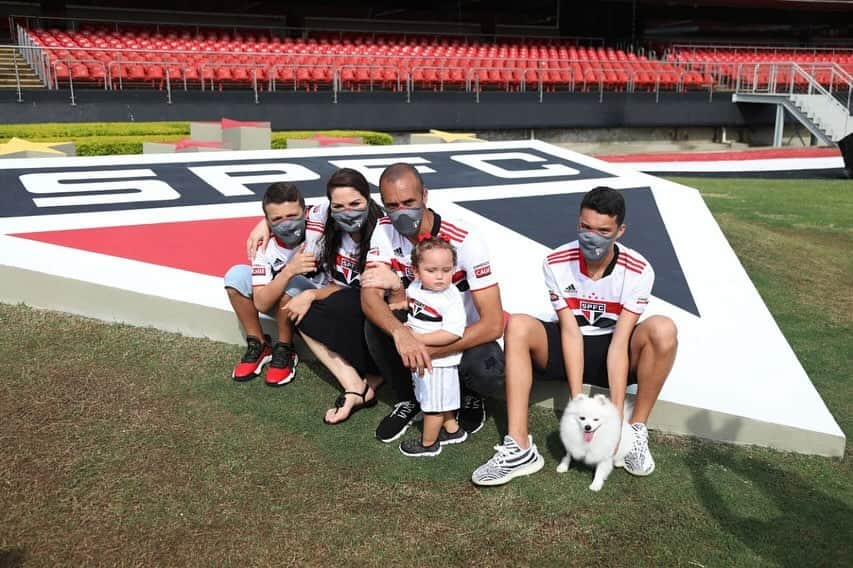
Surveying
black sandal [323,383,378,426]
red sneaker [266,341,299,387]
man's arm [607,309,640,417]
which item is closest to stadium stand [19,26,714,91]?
red sneaker [266,341,299,387]

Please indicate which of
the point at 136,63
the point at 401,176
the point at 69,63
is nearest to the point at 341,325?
the point at 401,176

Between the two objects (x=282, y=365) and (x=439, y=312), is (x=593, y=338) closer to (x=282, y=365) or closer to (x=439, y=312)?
(x=439, y=312)

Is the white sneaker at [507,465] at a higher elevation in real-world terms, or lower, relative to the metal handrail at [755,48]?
lower

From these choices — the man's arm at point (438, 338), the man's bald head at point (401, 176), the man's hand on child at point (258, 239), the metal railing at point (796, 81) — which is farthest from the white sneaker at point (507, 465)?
the metal railing at point (796, 81)

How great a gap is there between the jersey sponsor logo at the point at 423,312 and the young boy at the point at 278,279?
A: 0.71 m

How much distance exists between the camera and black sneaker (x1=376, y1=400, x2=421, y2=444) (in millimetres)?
3609

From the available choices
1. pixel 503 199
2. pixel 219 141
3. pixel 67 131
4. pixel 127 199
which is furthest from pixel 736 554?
pixel 67 131

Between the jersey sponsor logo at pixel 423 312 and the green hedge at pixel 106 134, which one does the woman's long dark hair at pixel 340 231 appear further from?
the green hedge at pixel 106 134

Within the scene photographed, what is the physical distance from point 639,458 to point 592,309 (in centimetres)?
69

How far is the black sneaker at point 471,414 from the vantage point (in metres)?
3.73

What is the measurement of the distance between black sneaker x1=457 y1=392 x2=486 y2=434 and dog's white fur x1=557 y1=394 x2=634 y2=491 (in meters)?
0.59

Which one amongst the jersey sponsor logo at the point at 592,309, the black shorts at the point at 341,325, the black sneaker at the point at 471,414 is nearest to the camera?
the jersey sponsor logo at the point at 592,309

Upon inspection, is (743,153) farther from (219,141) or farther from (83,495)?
(83,495)

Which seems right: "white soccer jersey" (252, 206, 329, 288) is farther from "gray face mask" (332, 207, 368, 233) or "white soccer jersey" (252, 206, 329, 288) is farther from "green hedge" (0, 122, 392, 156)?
"green hedge" (0, 122, 392, 156)
